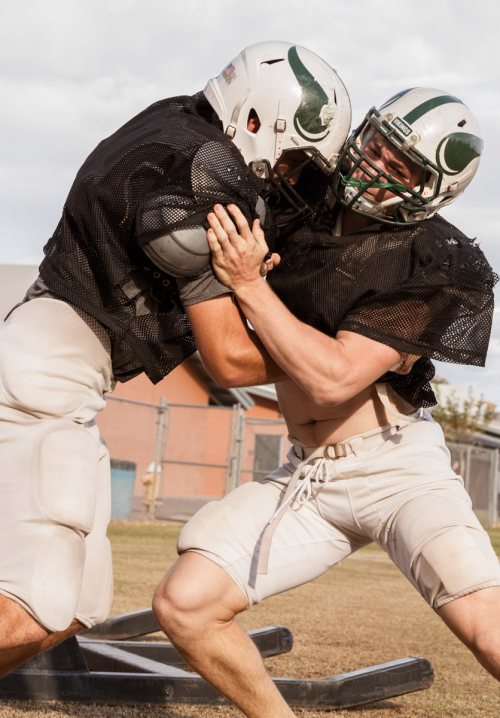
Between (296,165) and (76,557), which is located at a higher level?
(296,165)

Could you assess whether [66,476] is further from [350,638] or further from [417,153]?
[350,638]

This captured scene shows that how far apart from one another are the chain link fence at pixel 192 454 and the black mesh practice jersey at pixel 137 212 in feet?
36.6

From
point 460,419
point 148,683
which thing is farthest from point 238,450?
point 460,419

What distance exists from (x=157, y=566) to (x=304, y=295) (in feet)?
21.1

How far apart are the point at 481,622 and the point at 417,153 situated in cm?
174

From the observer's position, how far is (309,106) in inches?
119

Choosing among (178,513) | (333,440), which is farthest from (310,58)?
(178,513)

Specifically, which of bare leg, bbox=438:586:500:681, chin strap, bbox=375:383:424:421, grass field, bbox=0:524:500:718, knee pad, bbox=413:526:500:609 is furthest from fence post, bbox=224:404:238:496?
bare leg, bbox=438:586:500:681

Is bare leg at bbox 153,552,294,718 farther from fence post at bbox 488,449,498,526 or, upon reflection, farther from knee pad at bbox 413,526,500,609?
fence post at bbox 488,449,498,526

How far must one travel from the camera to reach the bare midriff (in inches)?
131

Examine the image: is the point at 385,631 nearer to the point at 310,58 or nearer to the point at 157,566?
the point at 157,566

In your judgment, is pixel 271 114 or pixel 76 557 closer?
pixel 76 557

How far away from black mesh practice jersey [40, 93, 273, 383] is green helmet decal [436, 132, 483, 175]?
815mm

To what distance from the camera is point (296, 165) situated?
10.5 feet
